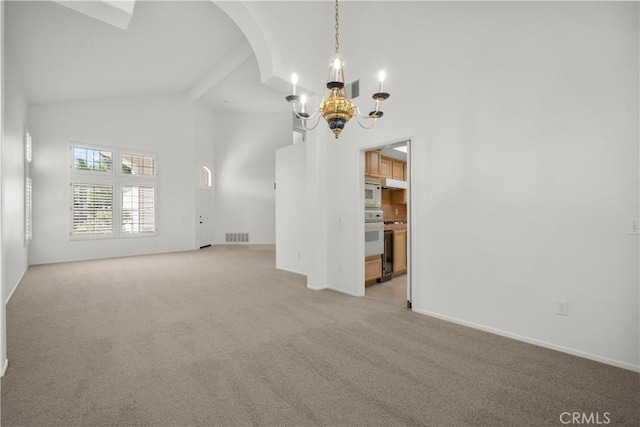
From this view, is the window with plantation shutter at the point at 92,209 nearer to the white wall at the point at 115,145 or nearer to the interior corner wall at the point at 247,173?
the white wall at the point at 115,145

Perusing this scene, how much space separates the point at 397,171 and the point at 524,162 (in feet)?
11.0

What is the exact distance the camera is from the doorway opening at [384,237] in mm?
4605

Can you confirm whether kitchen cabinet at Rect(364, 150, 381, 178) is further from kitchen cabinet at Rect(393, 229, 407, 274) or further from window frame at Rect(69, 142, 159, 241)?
window frame at Rect(69, 142, 159, 241)

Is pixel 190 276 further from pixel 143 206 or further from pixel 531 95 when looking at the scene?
pixel 531 95

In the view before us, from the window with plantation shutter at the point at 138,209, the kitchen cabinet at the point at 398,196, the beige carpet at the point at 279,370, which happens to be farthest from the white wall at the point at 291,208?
the window with plantation shutter at the point at 138,209

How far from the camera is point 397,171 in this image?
6031 millimetres

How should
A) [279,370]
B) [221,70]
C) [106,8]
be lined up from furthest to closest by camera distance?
[221,70] < [106,8] < [279,370]

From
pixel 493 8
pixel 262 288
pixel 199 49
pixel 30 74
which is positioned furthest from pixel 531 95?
pixel 30 74

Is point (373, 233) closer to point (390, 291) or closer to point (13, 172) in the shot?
point (390, 291)

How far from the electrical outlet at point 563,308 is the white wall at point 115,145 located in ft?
29.7


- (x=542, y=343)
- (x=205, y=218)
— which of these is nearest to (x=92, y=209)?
(x=205, y=218)

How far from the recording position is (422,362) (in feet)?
7.59

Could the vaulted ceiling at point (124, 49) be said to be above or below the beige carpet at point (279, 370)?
above

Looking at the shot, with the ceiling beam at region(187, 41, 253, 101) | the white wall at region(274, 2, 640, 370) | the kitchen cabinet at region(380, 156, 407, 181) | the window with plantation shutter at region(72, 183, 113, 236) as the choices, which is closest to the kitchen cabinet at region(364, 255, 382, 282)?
the white wall at region(274, 2, 640, 370)
